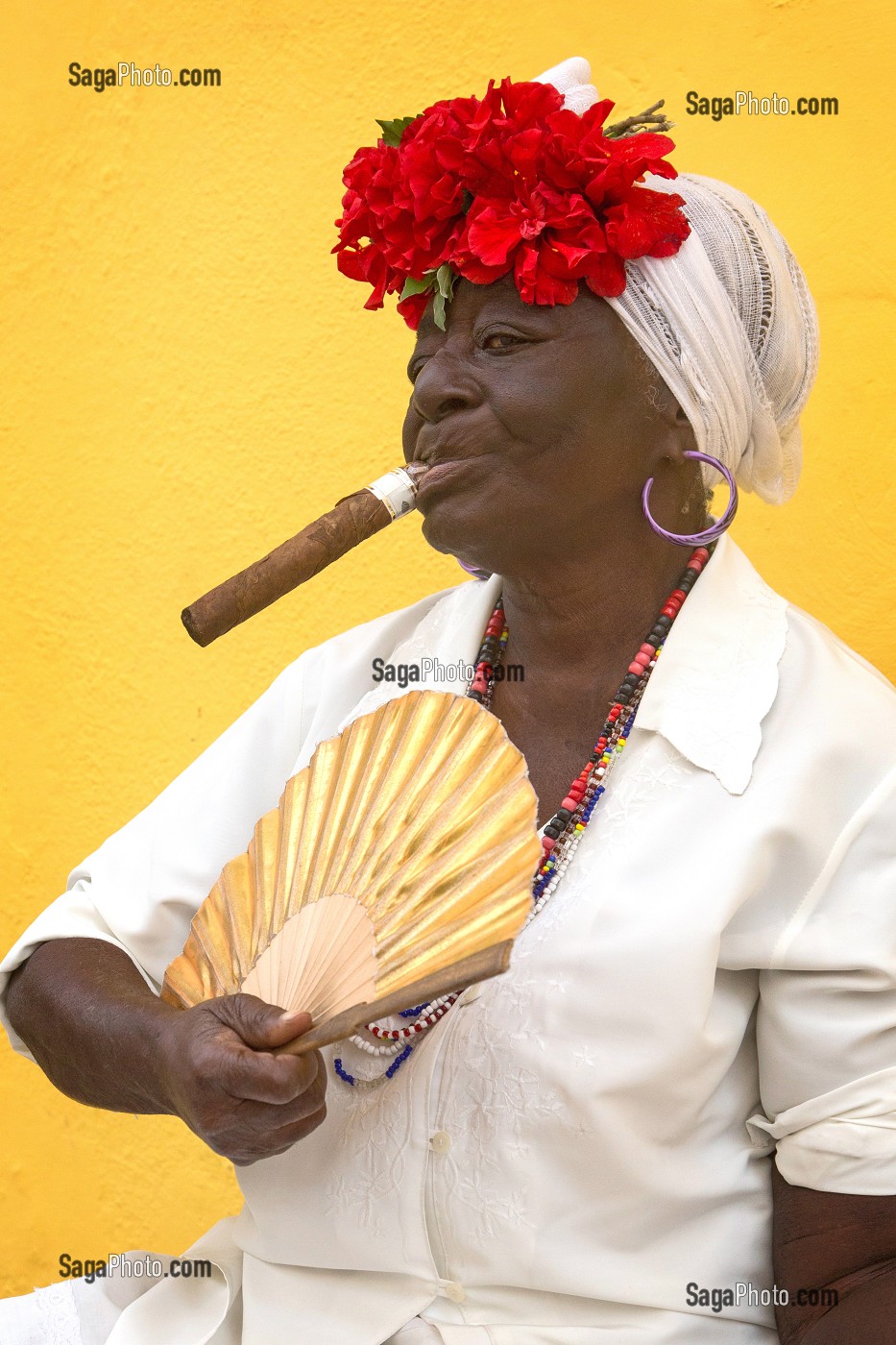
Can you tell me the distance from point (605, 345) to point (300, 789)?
0.59m

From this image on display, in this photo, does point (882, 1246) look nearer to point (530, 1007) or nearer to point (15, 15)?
point (530, 1007)

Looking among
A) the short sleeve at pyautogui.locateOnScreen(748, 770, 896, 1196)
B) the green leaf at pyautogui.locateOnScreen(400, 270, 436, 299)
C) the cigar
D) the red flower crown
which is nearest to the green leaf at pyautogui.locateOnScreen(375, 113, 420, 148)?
the red flower crown

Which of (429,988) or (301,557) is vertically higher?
(301,557)

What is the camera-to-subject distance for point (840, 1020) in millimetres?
1553

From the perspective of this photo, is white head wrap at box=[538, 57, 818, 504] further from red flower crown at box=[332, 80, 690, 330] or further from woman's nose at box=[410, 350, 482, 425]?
woman's nose at box=[410, 350, 482, 425]

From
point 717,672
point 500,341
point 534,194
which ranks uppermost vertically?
point 534,194

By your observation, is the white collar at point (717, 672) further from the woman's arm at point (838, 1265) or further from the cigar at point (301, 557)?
the woman's arm at point (838, 1265)

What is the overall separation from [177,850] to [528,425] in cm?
67

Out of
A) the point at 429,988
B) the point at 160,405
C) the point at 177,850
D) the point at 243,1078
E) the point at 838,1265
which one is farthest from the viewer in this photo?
the point at 160,405

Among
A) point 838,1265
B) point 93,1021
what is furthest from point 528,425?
point 838,1265

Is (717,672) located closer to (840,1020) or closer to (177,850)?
(840,1020)

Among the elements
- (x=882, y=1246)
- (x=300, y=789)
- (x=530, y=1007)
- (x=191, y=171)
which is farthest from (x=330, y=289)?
(x=882, y=1246)

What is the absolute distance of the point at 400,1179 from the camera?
1626mm

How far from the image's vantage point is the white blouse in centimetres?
156
